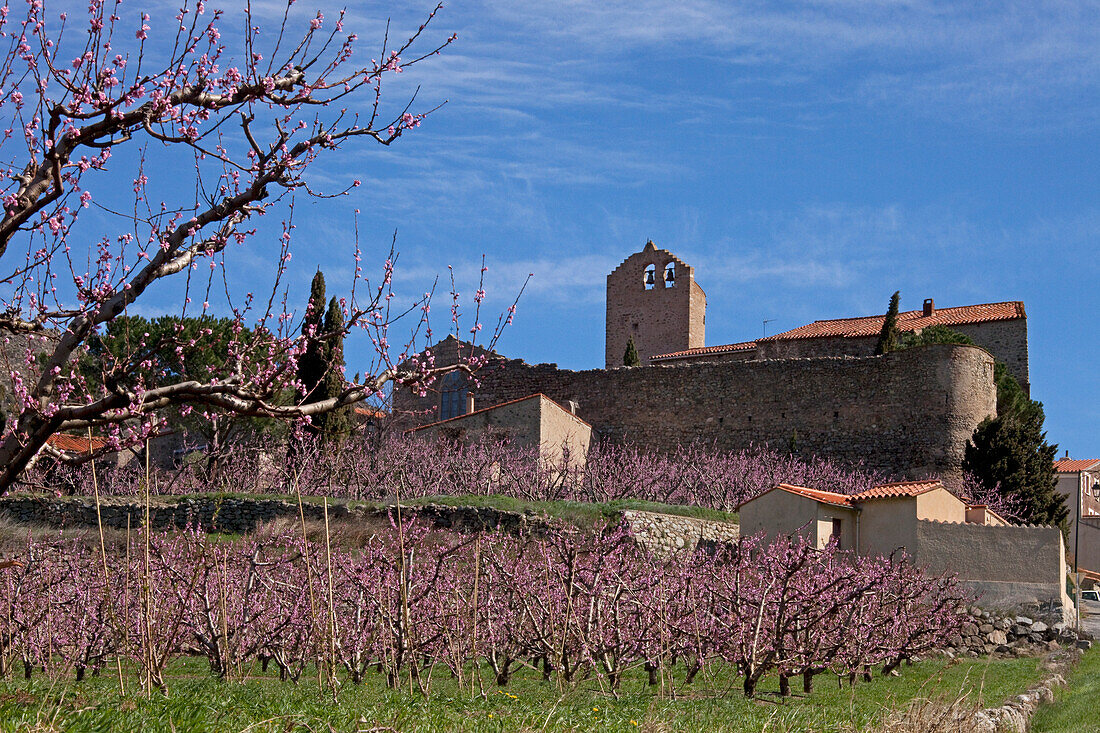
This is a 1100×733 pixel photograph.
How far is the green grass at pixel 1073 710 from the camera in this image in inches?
398

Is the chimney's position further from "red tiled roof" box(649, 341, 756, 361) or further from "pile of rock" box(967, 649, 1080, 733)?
"red tiled roof" box(649, 341, 756, 361)

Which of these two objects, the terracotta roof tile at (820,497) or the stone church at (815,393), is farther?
the stone church at (815,393)

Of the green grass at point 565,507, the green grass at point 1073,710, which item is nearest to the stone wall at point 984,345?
the green grass at point 565,507

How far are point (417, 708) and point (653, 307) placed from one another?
134 feet

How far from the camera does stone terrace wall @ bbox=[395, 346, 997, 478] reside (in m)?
30.0

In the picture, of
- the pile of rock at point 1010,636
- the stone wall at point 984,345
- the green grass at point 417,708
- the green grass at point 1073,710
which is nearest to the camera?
the green grass at point 417,708

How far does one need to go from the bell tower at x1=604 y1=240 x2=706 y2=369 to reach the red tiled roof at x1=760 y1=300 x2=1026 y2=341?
5397mm

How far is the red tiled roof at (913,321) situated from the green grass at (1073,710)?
25.0 meters

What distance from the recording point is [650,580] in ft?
38.4

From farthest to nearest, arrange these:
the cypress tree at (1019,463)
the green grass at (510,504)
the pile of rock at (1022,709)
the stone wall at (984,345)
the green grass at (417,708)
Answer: the stone wall at (984,345), the cypress tree at (1019,463), the green grass at (510,504), the pile of rock at (1022,709), the green grass at (417,708)

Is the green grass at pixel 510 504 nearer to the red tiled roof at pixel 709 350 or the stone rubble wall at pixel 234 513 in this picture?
the stone rubble wall at pixel 234 513

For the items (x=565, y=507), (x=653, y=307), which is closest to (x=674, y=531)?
(x=565, y=507)

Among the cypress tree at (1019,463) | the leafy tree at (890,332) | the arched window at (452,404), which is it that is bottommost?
the cypress tree at (1019,463)

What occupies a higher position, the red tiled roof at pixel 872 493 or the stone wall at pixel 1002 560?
the red tiled roof at pixel 872 493
